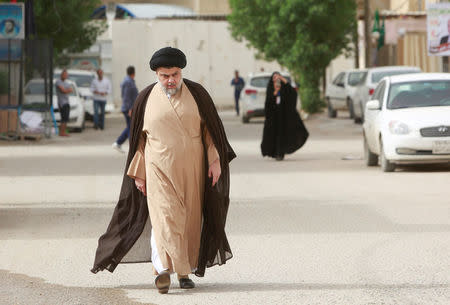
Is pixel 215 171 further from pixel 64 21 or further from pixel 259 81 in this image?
pixel 64 21

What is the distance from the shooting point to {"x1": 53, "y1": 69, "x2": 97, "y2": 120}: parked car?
39938 millimetres

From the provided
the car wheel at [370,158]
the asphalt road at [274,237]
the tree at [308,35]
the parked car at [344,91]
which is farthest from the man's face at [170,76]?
the tree at [308,35]

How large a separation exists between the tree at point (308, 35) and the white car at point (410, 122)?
2349 cm

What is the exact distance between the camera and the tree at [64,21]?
43750mm

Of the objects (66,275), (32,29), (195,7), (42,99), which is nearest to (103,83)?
(32,29)

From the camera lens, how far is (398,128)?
63.3 ft

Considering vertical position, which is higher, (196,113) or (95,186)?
(196,113)

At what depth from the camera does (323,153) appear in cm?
2541

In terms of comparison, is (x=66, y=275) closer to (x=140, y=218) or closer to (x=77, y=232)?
(x=140, y=218)

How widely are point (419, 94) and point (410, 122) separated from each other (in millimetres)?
1283

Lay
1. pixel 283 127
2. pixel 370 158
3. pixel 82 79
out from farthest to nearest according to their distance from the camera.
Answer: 1. pixel 82 79
2. pixel 283 127
3. pixel 370 158

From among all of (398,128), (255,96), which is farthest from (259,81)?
(398,128)

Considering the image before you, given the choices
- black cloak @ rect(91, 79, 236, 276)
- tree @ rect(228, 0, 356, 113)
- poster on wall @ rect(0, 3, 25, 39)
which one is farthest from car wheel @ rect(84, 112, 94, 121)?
black cloak @ rect(91, 79, 236, 276)

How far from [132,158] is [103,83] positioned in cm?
2907
